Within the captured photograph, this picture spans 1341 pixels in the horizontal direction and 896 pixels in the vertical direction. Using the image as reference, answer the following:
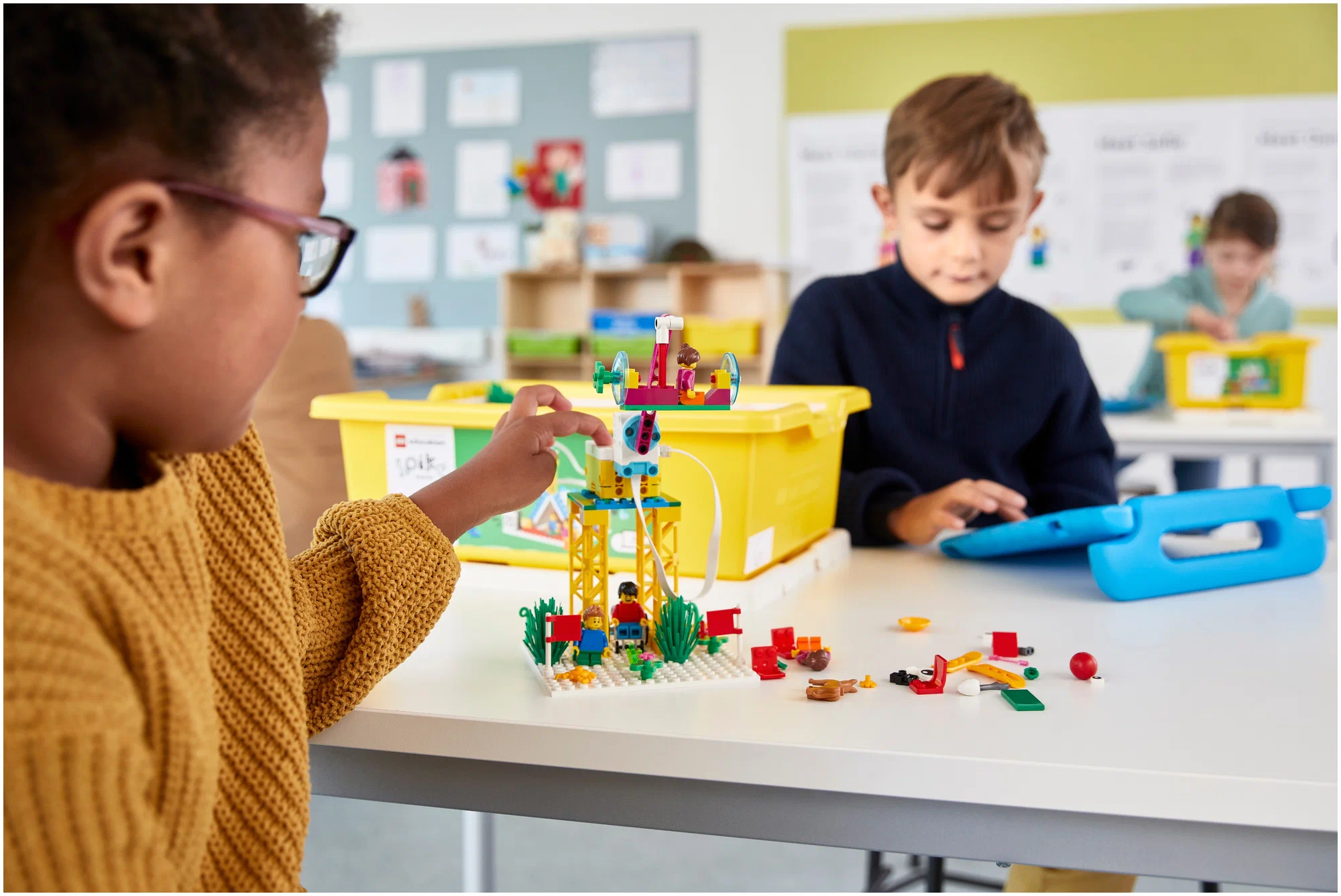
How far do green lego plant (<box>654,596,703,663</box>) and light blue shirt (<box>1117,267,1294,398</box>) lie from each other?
8.85 feet

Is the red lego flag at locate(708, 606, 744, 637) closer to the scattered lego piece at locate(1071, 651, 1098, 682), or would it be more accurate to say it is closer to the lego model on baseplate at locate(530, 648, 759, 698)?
the lego model on baseplate at locate(530, 648, 759, 698)

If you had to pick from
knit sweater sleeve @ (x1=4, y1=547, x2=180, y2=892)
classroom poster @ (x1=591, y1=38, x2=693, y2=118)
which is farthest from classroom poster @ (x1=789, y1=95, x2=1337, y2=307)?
knit sweater sleeve @ (x1=4, y1=547, x2=180, y2=892)

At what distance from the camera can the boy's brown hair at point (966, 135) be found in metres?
1.23

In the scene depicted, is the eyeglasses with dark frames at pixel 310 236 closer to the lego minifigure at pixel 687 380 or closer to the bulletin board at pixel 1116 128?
the lego minifigure at pixel 687 380

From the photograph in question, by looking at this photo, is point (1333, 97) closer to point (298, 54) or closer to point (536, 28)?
point (536, 28)

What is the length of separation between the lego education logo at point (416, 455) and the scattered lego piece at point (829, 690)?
16.7 inches

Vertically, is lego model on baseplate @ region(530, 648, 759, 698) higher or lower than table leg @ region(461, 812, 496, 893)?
higher

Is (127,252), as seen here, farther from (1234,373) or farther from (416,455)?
(1234,373)

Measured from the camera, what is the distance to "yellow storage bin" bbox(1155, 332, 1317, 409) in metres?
2.28

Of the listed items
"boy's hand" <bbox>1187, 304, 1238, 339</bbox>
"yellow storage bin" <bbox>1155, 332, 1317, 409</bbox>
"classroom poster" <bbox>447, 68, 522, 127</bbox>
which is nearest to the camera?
"yellow storage bin" <bbox>1155, 332, 1317, 409</bbox>

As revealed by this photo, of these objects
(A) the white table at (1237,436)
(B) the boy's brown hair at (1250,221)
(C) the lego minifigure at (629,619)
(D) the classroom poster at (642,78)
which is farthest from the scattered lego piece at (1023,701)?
(D) the classroom poster at (642,78)

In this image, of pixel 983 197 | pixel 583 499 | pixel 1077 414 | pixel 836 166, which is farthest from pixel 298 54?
pixel 836 166

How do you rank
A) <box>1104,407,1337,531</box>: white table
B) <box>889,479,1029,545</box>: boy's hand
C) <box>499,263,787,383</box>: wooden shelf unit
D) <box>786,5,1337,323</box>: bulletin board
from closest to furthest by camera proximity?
<box>889,479,1029,545</box>: boy's hand → <box>1104,407,1337,531</box>: white table → <box>786,5,1337,323</box>: bulletin board → <box>499,263,787,383</box>: wooden shelf unit

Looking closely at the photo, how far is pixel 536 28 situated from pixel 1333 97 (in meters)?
3.12
